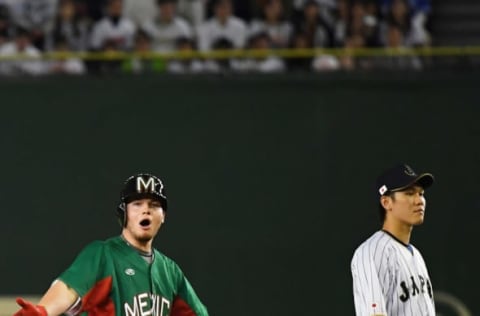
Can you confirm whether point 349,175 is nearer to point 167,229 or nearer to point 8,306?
point 167,229

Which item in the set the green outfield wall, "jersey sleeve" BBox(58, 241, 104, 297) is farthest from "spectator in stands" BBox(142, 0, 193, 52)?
"jersey sleeve" BBox(58, 241, 104, 297)

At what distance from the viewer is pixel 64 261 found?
41.7ft

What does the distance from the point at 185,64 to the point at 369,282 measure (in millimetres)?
6079

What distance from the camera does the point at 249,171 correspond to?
12680 millimetres

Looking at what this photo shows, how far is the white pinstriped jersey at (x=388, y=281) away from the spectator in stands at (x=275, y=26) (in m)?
5.98

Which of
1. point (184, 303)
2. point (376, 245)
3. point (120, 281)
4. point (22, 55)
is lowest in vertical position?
point (184, 303)

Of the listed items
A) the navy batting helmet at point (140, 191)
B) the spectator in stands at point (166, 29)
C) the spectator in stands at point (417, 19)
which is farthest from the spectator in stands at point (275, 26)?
the navy batting helmet at point (140, 191)

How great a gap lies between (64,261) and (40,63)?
79.9 inches

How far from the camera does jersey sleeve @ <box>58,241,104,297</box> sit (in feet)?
22.7

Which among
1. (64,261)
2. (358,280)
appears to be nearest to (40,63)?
(64,261)

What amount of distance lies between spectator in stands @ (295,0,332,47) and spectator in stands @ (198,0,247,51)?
64 cm

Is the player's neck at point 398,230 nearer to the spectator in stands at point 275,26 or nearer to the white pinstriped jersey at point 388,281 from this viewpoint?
the white pinstriped jersey at point 388,281

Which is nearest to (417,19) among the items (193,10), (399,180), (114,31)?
(193,10)

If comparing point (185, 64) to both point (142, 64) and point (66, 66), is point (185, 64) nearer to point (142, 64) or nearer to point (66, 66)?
point (142, 64)
